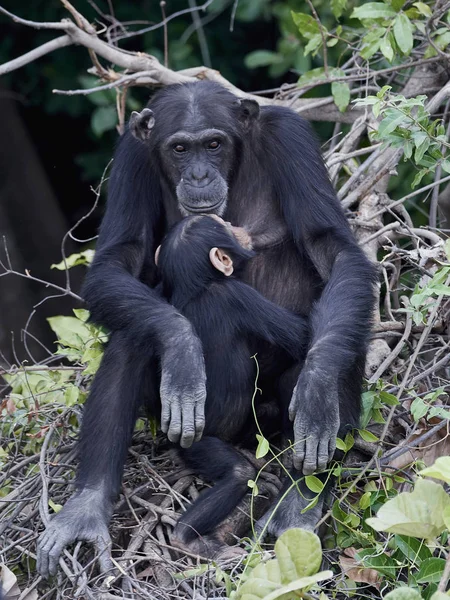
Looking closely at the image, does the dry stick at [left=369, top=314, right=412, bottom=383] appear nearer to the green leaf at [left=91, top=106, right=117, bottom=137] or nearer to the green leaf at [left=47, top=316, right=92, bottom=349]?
the green leaf at [left=47, top=316, right=92, bottom=349]

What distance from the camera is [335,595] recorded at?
14.2 ft

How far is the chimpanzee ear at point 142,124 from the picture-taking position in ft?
18.4

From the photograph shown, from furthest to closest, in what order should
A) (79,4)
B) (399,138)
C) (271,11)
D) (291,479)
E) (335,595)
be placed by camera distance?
(79,4) → (271,11) → (399,138) → (291,479) → (335,595)

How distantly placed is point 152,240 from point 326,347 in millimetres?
1413

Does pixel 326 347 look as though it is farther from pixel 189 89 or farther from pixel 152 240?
pixel 189 89

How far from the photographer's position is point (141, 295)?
5207 mm

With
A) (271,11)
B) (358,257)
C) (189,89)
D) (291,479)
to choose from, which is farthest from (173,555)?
(271,11)

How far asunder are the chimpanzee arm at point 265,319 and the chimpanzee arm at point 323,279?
11cm

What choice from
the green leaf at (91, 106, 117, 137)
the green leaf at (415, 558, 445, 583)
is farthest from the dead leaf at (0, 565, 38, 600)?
the green leaf at (91, 106, 117, 137)

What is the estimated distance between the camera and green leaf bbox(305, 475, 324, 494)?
15.4 feet

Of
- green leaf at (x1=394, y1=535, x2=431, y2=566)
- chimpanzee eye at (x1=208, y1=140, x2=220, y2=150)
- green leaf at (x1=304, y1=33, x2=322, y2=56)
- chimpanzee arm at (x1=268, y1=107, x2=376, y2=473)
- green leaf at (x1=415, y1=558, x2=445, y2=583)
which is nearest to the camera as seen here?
green leaf at (x1=415, y1=558, x2=445, y2=583)

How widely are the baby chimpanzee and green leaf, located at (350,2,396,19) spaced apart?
5.94ft

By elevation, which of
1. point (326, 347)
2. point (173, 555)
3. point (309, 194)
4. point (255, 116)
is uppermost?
point (255, 116)

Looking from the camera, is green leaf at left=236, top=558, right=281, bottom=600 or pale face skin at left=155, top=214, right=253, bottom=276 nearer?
green leaf at left=236, top=558, right=281, bottom=600
